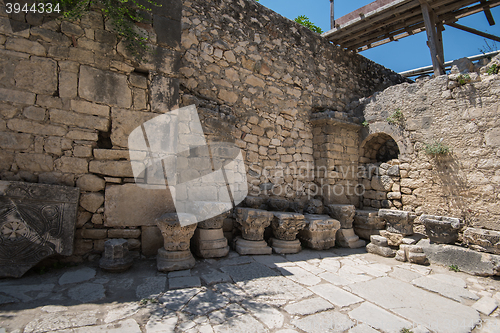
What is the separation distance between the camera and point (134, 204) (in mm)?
3451

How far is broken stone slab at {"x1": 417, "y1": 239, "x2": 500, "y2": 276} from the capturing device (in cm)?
363

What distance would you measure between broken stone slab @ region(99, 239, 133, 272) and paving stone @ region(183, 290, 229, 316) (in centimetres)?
109

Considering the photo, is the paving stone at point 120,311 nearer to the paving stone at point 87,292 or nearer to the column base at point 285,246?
the paving stone at point 87,292

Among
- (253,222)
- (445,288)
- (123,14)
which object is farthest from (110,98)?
(445,288)

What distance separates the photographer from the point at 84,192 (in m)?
3.25

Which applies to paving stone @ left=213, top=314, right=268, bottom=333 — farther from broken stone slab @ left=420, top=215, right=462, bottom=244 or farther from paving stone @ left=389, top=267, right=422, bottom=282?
broken stone slab @ left=420, top=215, right=462, bottom=244

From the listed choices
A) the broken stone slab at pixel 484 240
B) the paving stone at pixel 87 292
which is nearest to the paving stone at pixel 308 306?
the paving stone at pixel 87 292

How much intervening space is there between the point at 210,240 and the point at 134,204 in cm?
121

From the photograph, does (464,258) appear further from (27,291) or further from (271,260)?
(27,291)

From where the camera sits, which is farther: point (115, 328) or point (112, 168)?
point (112, 168)

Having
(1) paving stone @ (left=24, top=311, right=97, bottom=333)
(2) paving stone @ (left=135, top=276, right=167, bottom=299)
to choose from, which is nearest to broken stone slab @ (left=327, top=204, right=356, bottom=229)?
(2) paving stone @ (left=135, top=276, right=167, bottom=299)

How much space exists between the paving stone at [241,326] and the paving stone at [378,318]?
936 millimetres

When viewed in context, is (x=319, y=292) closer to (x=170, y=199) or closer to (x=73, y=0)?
(x=170, y=199)

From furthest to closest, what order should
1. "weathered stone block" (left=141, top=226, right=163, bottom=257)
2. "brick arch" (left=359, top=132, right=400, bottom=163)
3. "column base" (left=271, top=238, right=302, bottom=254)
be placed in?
"brick arch" (left=359, top=132, right=400, bottom=163) < "column base" (left=271, top=238, right=302, bottom=254) < "weathered stone block" (left=141, top=226, right=163, bottom=257)
